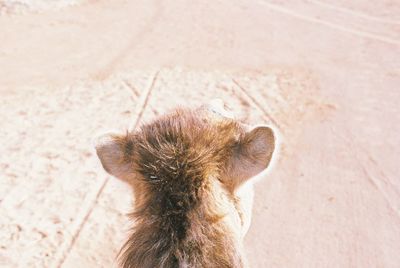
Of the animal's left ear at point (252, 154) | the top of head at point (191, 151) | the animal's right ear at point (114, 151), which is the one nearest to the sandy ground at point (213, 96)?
the animal's right ear at point (114, 151)

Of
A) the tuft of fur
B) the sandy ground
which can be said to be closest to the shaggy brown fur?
the tuft of fur

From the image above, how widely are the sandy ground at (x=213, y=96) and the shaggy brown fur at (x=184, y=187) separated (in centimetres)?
47

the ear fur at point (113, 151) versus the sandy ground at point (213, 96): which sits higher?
the ear fur at point (113, 151)

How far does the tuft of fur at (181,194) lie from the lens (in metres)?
2.37

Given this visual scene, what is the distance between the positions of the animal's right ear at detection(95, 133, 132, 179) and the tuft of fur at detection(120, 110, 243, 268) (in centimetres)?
2

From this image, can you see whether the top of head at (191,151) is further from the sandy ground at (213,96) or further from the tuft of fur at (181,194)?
the sandy ground at (213,96)

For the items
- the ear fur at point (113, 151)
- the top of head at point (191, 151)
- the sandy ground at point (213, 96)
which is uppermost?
the top of head at point (191, 151)

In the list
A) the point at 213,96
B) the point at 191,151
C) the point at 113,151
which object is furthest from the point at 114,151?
the point at 213,96

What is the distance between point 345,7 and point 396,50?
8.64ft

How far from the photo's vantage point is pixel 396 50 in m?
10.3

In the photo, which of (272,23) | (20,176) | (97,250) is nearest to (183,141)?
(97,250)

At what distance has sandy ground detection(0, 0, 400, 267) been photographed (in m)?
5.81

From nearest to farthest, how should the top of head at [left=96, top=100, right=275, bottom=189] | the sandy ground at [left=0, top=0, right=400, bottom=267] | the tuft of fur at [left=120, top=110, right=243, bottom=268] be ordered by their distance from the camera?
1. the tuft of fur at [left=120, top=110, right=243, bottom=268]
2. the top of head at [left=96, top=100, right=275, bottom=189]
3. the sandy ground at [left=0, top=0, right=400, bottom=267]

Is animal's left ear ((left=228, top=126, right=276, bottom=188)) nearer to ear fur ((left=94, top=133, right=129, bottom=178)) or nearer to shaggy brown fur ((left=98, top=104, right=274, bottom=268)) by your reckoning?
shaggy brown fur ((left=98, top=104, right=274, bottom=268))
